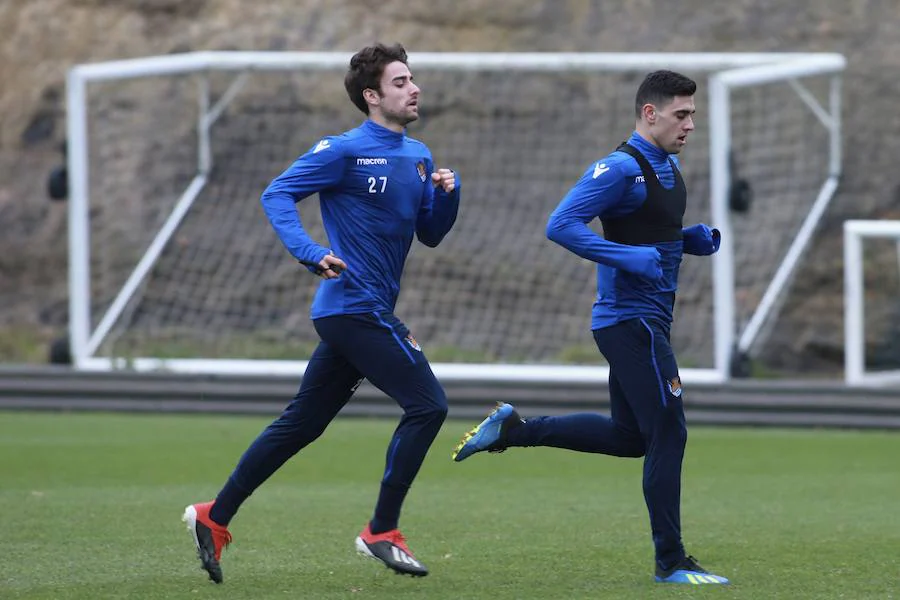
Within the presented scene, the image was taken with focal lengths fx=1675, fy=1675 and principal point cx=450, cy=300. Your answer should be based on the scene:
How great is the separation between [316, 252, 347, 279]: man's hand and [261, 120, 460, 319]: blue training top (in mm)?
225

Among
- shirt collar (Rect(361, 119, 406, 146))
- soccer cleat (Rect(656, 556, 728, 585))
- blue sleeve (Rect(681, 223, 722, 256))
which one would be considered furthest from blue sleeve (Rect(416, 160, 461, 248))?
soccer cleat (Rect(656, 556, 728, 585))

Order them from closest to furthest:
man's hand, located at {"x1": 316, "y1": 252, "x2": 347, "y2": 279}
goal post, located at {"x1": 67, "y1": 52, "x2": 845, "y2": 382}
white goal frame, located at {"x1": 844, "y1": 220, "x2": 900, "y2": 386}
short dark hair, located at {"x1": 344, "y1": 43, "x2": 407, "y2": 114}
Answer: man's hand, located at {"x1": 316, "y1": 252, "x2": 347, "y2": 279} < short dark hair, located at {"x1": 344, "y1": 43, "x2": 407, "y2": 114} < white goal frame, located at {"x1": 844, "y1": 220, "x2": 900, "y2": 386} < goal post, located at {"x1": 67, "y1": 52, "x2": 845, "y2": 382}

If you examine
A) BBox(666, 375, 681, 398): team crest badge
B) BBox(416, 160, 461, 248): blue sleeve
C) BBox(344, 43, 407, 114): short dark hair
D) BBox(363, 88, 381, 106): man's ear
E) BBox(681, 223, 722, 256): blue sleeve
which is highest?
BBox(344, 43, 407, 114): short dark hair

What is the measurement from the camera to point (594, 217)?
6.52 m

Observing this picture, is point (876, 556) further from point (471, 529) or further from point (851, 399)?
point (851, 399)

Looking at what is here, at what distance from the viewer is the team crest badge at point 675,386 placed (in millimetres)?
6660

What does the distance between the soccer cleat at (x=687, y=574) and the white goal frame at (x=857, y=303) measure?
805 cm

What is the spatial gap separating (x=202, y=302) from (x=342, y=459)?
5582 millimetres

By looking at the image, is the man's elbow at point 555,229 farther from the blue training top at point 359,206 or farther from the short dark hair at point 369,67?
the short dark hair at point 369,67

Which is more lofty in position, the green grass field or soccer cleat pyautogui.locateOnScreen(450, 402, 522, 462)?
soccer cleat pyautogui.locateOnScreen(450, 402, 522, 462)

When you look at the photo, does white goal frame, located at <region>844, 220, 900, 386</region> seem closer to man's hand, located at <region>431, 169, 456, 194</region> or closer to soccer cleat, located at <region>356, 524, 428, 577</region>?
man's hand, located at <region>431, 169, 456, 194</region>

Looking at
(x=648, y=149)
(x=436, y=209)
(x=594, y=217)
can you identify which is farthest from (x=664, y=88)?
(x=436, y=209)

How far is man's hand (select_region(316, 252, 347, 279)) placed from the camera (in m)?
6.45

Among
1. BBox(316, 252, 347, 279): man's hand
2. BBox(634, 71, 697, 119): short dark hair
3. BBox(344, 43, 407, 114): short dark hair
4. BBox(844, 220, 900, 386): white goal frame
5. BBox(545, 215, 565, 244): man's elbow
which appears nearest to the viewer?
BBox(316, 252, 347, 279): man's hand
